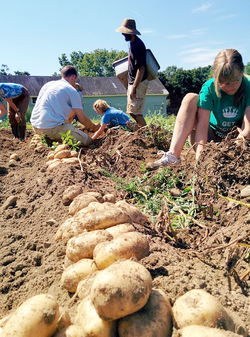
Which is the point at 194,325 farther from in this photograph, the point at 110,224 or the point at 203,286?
the point at 110,224

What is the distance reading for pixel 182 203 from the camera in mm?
2914

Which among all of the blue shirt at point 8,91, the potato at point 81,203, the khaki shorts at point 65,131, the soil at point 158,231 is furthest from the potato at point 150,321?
the blue shirt at point 8,91

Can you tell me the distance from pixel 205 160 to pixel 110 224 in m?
1.57

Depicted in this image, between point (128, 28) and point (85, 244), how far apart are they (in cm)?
554

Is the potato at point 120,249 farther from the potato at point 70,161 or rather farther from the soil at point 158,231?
the potato at point 70,161

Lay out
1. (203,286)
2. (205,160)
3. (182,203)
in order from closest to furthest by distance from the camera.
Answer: (203,286) < (182,203) < (205,160)

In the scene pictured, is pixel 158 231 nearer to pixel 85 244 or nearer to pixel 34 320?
pixel 85 244

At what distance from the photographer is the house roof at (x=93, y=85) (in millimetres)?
29984

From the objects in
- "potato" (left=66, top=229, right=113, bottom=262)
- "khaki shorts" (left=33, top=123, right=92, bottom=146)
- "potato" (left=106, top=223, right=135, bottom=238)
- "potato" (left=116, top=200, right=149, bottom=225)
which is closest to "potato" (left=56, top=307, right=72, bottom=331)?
"potato" (left=66, top=229, right=113, bottom=262)

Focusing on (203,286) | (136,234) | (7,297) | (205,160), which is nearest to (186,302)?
(203,286)

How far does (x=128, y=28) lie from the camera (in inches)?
241

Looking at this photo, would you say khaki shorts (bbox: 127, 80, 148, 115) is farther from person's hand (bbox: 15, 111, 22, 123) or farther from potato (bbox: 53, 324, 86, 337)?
potato (bbox: 53, 324, 86, 337)

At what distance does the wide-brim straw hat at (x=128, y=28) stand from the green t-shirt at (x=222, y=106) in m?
3.12

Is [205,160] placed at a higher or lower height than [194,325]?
higher
